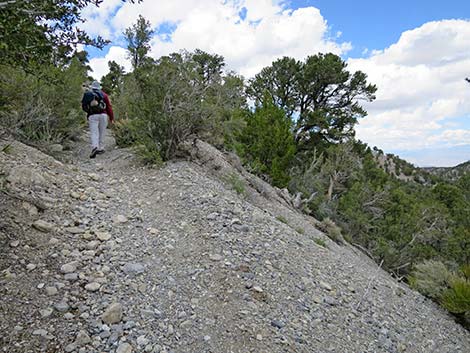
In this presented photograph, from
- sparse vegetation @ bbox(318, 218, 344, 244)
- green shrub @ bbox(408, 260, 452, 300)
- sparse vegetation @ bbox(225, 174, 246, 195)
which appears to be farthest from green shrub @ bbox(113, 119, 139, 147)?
green shrub @ bbox(408, 260, 452, 300)

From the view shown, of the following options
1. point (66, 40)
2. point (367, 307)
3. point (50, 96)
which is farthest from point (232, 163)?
point (66, 40)

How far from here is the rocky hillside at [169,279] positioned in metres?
2.79

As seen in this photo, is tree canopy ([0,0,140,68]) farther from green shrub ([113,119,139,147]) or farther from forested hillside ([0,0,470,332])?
green shrub ([113,119,139,147])

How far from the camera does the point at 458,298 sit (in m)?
5.79

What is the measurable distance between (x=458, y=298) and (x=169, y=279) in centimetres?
505

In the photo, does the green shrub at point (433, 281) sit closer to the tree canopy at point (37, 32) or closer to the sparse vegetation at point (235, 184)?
the sparse vegetation at point (235, 184)

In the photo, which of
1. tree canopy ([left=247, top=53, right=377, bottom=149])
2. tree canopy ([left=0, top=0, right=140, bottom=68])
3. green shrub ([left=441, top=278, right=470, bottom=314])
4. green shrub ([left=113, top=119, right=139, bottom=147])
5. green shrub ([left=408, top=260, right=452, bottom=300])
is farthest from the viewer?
Answer: tree canopy ([left=247, top=53, right=377, bottom=149])

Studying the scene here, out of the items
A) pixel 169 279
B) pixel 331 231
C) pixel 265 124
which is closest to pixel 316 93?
pixel 265 124

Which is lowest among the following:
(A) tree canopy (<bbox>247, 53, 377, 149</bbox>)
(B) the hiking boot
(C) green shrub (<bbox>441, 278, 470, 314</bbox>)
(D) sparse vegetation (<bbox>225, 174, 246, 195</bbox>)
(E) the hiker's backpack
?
(C) green shrub (<bbox>441, 278, 470, 314</bbox>)

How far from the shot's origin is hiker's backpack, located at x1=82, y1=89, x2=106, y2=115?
24.7ft

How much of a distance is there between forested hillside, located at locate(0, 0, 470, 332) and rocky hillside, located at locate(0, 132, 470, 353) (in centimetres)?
101

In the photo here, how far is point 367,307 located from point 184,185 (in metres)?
3.16

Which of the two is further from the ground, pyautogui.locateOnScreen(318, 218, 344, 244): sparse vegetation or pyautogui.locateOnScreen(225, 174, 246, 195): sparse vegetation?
pyautogui.locateOnScreen(225, 174, 246, 195): sparse vegetation

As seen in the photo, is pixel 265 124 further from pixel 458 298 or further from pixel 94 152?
pixel 458 298
